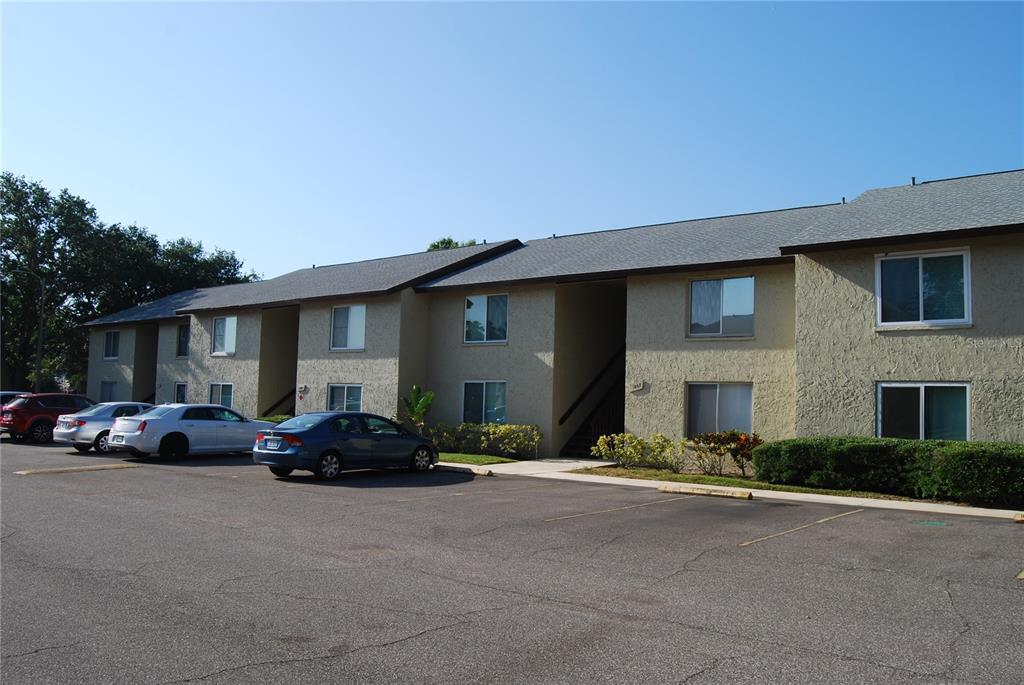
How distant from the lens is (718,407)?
19.7m

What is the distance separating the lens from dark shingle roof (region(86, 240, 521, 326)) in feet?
87.9

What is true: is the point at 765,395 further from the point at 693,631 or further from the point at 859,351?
the point at 693,631

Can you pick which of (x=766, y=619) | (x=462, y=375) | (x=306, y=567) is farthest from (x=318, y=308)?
(x=766, y=619)

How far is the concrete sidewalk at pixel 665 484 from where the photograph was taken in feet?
42.7

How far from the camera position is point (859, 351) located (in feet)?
54.5

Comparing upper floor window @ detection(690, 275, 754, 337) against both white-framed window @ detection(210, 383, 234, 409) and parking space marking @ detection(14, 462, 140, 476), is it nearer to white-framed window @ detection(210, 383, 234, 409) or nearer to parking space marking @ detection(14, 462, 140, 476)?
parking space marking @ detection(14, 462, 140, 476)

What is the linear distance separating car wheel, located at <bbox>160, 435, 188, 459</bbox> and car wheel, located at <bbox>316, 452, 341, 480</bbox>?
5976 mm

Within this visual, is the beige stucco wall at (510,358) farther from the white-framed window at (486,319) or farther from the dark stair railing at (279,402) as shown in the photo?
the dark stair railing at (279,402)

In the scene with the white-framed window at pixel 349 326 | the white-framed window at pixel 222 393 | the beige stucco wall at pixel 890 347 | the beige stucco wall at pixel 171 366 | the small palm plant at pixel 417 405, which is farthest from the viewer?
the beige stucco wall at pixel 171 366

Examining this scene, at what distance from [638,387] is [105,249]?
38.8 metres

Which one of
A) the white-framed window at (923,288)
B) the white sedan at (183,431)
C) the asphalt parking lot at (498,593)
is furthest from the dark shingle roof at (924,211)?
the white sedan at (183,431)

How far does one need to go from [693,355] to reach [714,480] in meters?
4.12

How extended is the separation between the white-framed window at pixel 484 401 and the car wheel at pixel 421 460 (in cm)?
534

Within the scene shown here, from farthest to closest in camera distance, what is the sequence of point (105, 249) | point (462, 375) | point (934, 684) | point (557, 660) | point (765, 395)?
point (105, 249), point (462, 375), point (765, 395), point (557, 660), point (934, 684)
